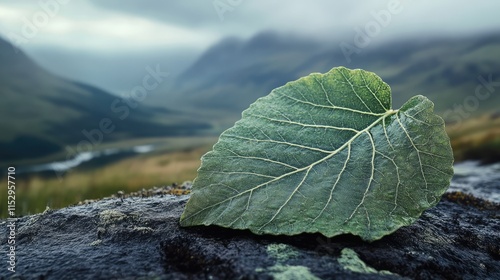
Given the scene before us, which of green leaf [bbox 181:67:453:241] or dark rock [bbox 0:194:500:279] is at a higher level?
green leaf [bbox 181:67:453:241]

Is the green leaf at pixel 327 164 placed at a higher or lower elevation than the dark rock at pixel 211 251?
higher

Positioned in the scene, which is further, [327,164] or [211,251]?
[327,164]

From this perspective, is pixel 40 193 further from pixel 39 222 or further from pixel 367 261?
pixel 367 261

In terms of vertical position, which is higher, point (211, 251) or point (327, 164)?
point (327, 164)

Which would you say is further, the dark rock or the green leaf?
the green leaf

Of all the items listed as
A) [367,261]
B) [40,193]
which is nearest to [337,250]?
[367,261]
